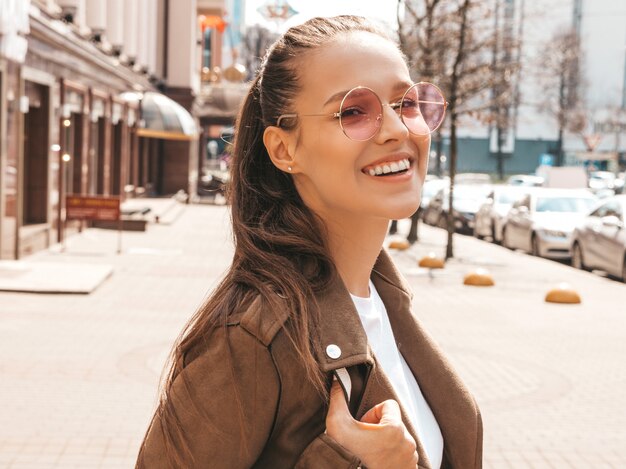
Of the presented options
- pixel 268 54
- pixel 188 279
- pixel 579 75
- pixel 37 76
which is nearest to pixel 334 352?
pixel 268 54

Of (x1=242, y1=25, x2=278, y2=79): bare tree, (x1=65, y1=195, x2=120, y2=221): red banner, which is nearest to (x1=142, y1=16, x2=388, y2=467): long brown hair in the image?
(x1=65, y1=195, x2=120, y2=221): red banner

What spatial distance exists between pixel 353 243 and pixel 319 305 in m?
0.23

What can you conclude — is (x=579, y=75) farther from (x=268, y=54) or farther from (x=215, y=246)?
(x=268, y=54)

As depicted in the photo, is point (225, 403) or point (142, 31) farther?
point (142, 31)

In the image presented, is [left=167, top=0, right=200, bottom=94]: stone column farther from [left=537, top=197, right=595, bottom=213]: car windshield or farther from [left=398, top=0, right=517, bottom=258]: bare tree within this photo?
[left=537, top=197, right=595, bottom=213]: car windshield

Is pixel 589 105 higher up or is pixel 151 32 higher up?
pixel 589 105

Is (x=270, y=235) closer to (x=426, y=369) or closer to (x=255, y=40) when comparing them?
(x=426, y=369)

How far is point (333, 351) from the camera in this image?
1.90 metres

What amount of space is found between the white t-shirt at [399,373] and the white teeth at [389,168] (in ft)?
0.93

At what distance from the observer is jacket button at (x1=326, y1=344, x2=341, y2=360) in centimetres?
190

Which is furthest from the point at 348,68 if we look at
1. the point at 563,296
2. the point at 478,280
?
the point at 478,280

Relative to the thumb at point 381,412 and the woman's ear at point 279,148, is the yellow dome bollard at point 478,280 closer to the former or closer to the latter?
the woman's ear at point 279,148

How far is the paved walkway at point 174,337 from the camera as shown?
6629 mm

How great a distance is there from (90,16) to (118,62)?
3.72m
